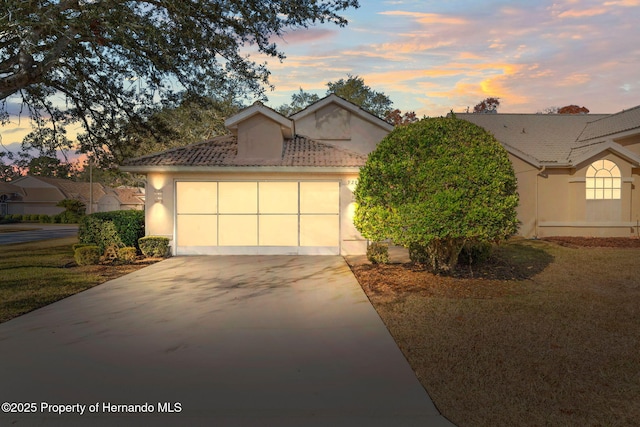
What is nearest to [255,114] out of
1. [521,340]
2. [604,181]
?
[521,340]

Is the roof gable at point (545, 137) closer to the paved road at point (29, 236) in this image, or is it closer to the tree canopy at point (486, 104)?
the tree canopy at point (486, 104)

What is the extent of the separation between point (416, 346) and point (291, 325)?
189 cm

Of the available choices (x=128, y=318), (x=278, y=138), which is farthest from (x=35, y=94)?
(x=128, y=318)

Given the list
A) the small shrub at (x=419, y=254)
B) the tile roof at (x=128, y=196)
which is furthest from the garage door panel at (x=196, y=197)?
the tile roof at (x=128, y=196)

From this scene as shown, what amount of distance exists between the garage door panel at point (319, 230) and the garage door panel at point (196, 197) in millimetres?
3223

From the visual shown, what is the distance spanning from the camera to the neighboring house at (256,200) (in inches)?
522

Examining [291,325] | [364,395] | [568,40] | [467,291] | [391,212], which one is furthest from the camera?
[568,40]

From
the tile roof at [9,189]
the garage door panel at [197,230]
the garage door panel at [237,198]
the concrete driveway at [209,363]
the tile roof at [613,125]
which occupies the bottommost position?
Result: the concrete driveway at [209,363]

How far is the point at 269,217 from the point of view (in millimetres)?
13719

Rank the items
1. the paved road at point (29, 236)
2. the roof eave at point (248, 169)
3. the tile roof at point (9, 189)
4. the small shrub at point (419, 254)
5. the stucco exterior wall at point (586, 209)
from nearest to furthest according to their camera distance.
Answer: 1. the small shrub at point (419, 254)
2. the roof eave at point (248, 169)
3. the stucco exterior wall at point (586, 209)
4. the paved road at point (29, 236)
5. the tile roof at point (9, 189)

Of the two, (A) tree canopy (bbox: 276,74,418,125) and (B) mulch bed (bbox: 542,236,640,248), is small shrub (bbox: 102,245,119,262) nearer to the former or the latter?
(B) mulch bed (bbox: 542,236,640,248)

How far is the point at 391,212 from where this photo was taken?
895 cm

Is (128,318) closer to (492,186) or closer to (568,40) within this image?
(492,186)

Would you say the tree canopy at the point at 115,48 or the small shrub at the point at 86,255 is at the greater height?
the tree canopy at the point at 115,48
